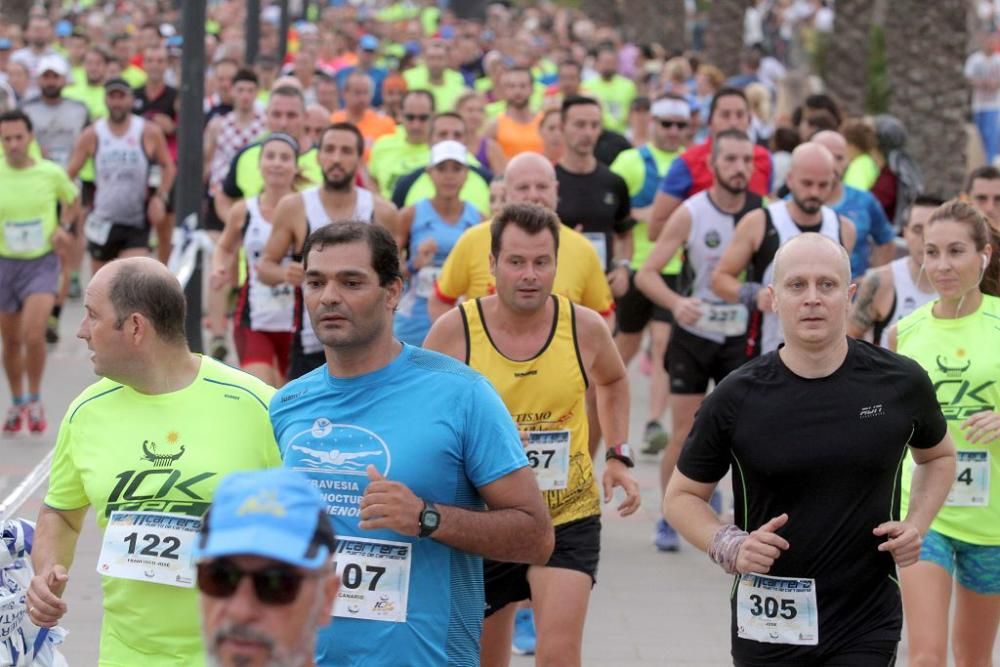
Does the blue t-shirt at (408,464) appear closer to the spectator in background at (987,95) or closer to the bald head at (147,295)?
the bald head at (147,295)

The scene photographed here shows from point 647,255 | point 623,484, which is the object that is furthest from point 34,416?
point 623,484

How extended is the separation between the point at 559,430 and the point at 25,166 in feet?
23.1

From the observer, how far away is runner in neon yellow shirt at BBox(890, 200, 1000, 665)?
6.25 metres

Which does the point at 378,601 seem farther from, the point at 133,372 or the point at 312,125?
the point at 312,125

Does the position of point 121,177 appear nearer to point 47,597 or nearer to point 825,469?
point 47,597

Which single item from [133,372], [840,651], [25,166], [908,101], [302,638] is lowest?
[840,651]

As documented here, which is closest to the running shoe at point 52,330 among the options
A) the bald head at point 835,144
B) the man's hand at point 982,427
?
the bald head at point 835,144

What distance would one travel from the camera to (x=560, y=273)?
315 inches

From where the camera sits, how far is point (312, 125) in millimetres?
13750

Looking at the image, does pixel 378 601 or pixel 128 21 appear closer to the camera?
pixel 378 601

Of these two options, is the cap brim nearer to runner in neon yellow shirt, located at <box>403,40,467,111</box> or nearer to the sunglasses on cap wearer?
the sunglasses on cap wearer

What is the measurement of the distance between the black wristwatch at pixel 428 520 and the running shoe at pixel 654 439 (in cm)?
750

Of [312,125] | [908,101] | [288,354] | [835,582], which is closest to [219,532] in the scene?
[835,582]

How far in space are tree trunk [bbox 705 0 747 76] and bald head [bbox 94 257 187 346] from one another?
2621 cm
